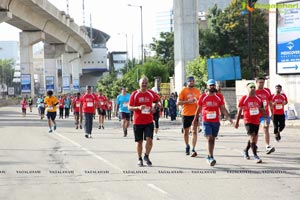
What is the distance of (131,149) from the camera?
14.8m

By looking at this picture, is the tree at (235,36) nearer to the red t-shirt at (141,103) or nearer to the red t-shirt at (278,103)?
the red t-shirt at (278,103)

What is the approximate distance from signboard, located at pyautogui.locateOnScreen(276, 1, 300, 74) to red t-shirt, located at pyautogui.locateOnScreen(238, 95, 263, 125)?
11572mm

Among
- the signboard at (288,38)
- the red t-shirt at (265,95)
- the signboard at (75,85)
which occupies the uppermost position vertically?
the signboard at (288,38)

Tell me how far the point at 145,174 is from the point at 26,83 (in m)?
45.5

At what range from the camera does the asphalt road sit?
837cm

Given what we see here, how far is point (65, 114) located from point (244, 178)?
33445 mm

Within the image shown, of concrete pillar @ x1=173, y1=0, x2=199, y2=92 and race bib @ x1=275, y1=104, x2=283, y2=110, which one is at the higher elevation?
concrete pillar @ x1=173, y1=0, x2=199, y2=92

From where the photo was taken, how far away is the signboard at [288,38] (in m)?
22.6

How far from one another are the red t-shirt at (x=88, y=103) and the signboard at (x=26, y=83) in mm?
34948

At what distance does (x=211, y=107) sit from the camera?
11.4 metres

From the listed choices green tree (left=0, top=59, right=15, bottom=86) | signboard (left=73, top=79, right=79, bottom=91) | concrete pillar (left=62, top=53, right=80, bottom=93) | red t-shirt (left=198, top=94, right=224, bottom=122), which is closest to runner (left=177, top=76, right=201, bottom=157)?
red t-shirt (left=198, top=94, right=224, bottom=122)

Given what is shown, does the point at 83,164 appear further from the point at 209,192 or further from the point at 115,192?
the point at 209,192

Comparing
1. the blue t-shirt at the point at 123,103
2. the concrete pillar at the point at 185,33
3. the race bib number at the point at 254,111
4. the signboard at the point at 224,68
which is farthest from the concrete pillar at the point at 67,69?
the race bib number at the point at 254,111

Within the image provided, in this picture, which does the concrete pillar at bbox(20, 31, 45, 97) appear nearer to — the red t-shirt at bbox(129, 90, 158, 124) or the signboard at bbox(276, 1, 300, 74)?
the signboard at bbox(276, 1, 300, 74)
